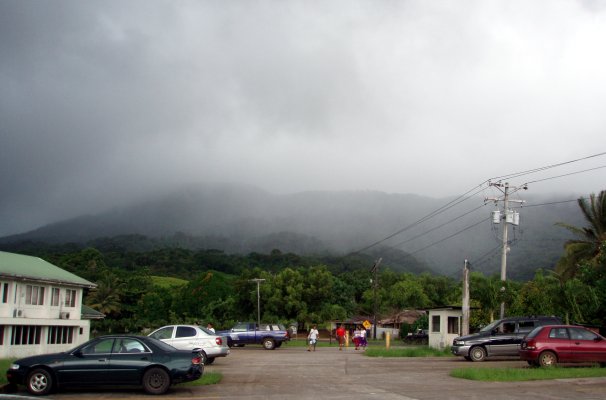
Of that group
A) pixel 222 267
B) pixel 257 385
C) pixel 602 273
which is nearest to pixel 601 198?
pixel 602 273

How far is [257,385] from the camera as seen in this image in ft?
53.9

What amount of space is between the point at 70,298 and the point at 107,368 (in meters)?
29.0

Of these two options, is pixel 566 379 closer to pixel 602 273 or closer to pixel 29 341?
pixel 602 273

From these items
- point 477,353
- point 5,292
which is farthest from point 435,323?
point 5,292

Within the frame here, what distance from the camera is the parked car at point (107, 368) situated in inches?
557

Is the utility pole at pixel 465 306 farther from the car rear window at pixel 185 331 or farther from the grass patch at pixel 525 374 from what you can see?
the car rear window at pixel 185 331

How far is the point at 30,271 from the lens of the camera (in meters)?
36.6

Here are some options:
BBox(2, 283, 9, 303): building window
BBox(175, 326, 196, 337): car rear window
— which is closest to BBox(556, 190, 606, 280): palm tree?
BBox(175, 326, 196, 337): car rear window

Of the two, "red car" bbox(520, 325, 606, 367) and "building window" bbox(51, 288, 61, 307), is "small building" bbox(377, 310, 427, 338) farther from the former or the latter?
"red car" bbox(520, 325, 606, 367)

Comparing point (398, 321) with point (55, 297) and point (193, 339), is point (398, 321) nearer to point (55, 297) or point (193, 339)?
point (55, 297)

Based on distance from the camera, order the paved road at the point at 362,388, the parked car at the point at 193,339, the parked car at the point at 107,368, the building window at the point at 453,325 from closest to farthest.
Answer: the paved road at the point at 362,388, the parked car at the point at 107,368, the parked car at the point at 193,339, the building window at the point at 453,325

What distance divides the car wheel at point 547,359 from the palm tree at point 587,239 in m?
22.8

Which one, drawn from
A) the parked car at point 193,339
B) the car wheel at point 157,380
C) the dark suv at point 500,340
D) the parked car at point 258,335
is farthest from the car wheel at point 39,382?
the parked car at point 258,335

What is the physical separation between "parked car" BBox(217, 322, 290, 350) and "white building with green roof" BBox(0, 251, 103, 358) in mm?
10499
